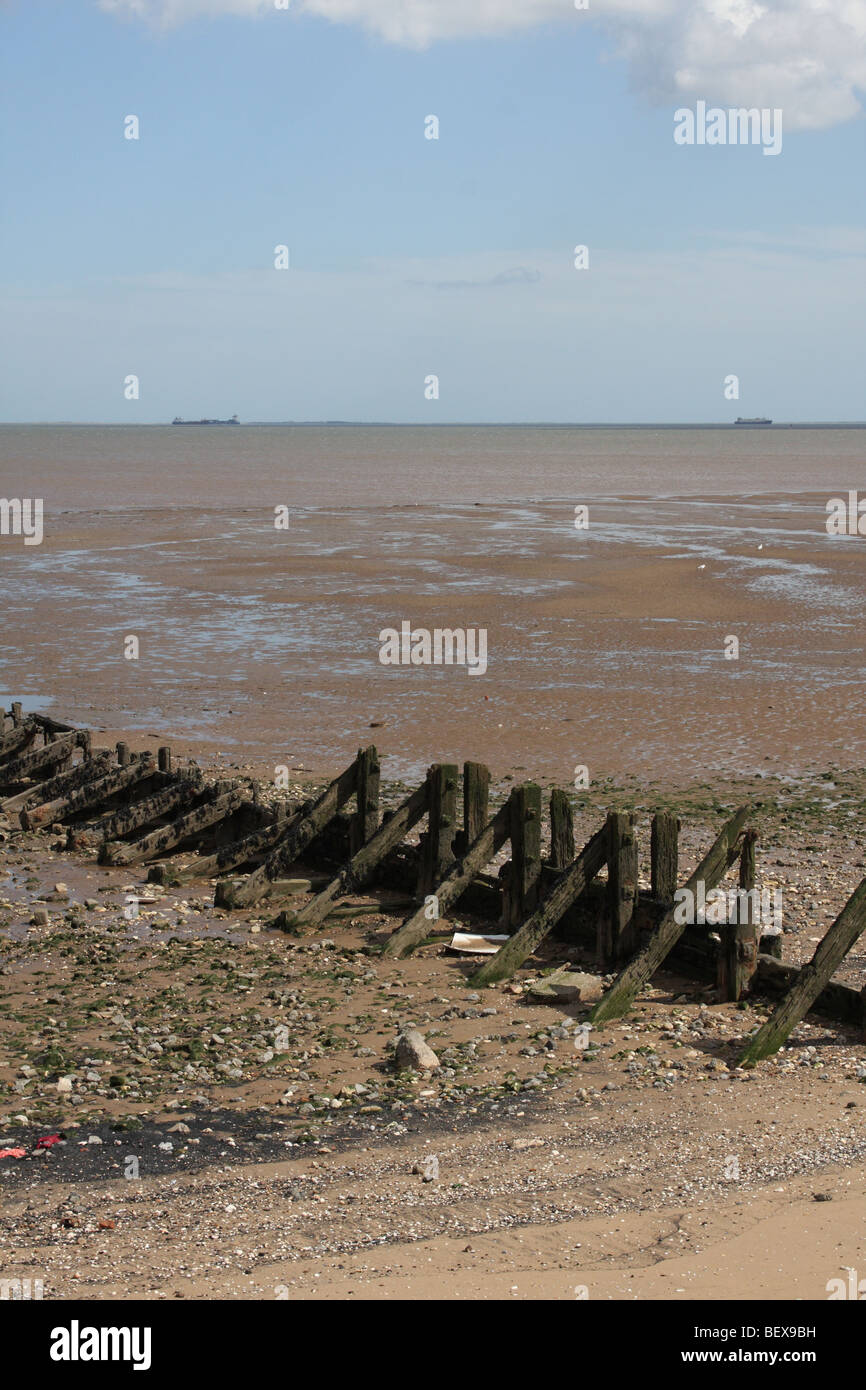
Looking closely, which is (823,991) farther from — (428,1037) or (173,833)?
(173,833)

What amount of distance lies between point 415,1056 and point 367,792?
15.4ft

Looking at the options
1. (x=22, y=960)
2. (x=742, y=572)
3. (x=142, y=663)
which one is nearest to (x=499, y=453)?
(x=742, y=572)

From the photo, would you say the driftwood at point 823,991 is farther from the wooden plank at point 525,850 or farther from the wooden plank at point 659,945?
the wooden plank at point 525,850

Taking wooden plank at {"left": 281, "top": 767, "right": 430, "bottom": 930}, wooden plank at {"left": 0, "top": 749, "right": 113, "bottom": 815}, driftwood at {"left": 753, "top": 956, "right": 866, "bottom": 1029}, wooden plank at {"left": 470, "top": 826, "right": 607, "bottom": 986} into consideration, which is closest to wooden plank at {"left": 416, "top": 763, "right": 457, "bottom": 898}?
wooden plank at {"left": 281, "top": 767, "right": 430, "bottom": 930}

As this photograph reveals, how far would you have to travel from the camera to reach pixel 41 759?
18.5 metres

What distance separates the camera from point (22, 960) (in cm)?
1269

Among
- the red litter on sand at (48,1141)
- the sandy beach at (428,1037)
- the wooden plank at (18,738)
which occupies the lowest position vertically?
the red litter on sand at (48,1141)

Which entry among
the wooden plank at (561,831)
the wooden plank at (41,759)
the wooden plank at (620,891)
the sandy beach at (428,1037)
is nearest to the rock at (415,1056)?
the sandy beach at (428,1037)

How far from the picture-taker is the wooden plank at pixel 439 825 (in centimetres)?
1359

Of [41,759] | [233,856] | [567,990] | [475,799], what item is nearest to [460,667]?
[41,759]

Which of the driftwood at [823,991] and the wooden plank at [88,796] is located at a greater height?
the wooden plank at [88,796]

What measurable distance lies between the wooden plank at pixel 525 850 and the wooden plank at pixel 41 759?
25.8 ft

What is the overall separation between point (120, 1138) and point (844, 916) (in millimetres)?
5152

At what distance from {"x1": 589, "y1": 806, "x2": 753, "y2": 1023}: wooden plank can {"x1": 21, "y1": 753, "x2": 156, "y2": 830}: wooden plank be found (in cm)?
781
